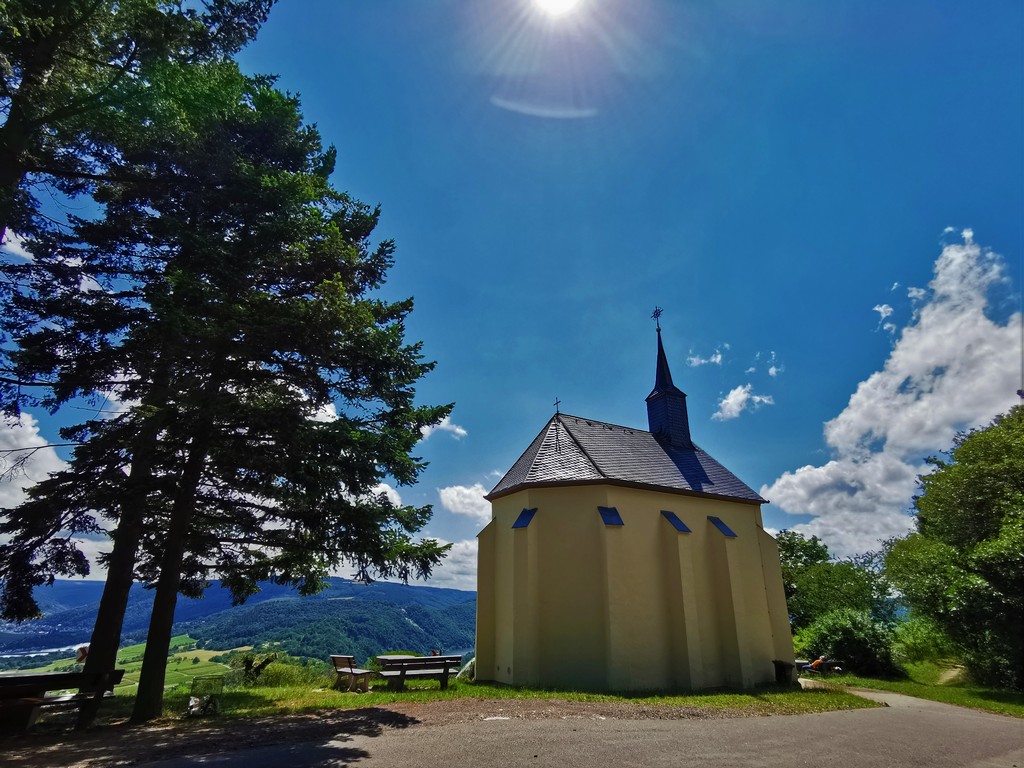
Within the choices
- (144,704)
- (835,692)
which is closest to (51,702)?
(144,704)

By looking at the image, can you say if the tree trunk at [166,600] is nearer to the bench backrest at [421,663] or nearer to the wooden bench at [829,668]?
the bench backrest at [421,663]

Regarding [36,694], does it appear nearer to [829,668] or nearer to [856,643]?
[829,668]

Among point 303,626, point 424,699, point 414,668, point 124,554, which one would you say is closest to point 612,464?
point 414,668

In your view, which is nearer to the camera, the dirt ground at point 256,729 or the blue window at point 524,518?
the dirt ground at point 256,729

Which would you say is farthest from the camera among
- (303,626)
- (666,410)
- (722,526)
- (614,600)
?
(303,626)

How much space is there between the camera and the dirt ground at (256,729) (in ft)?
20.9

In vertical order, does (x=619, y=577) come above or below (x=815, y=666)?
above

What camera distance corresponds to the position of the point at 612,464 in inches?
721

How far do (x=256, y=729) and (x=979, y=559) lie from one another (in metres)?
20.9

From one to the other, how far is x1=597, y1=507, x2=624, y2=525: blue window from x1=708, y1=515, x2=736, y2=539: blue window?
4887 millimetres

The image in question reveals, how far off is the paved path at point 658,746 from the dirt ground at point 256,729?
47cm

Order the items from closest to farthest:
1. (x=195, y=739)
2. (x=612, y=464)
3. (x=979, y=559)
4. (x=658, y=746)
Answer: (x=195, y=739), (x=658, y=746), (x=979, y=559), (x=612, y=464)

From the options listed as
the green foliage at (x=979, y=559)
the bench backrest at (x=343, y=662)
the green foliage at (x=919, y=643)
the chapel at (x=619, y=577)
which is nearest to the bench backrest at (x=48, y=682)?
the bench backrest at (x=343, y=662)

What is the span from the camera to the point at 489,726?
318 inches
